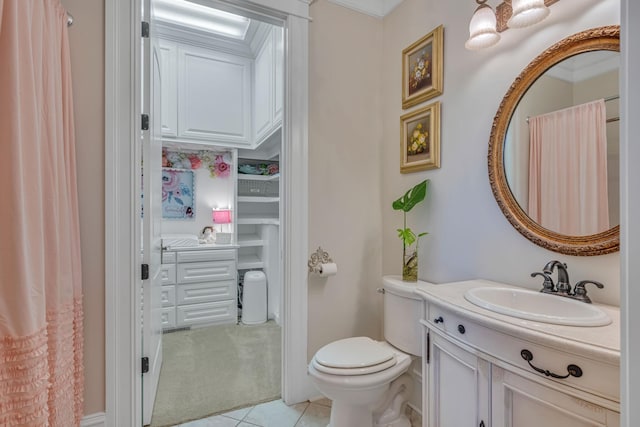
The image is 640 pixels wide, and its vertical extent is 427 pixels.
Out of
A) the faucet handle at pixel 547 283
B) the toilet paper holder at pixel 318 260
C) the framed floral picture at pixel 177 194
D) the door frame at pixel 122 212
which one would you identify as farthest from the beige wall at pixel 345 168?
the framed floral picture at pixel 177 194

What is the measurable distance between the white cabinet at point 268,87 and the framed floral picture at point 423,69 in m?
0.94

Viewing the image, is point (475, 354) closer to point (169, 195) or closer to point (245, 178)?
point (245, 178)

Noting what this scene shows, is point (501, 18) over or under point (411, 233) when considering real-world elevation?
over

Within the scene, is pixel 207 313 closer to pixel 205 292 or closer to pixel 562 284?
pixel 205 292

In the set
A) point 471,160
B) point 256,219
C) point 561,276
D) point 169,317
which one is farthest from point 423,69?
point 169,317

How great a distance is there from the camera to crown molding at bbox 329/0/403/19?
2123 mm

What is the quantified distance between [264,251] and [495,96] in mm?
2794

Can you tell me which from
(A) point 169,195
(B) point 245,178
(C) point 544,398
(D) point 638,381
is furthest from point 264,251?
(D) point 638,381

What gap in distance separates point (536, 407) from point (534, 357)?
155mm

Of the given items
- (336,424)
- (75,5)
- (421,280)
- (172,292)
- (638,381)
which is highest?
(75,5)

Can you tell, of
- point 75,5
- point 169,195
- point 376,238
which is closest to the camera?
point 75,5

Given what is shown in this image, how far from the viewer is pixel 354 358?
1.52m

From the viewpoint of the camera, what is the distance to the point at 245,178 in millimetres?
3611

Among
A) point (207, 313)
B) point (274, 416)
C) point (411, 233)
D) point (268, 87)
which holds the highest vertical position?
point (268, 87)
